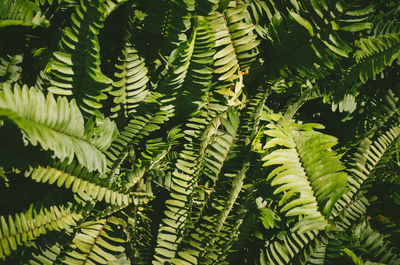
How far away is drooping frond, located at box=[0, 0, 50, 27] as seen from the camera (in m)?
1.12

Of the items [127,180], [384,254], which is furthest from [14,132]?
[384,254]

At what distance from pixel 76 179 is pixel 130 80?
550 mm

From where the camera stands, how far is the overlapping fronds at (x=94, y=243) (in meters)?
1.25

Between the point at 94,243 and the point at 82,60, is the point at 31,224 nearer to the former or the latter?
the point at 94,243

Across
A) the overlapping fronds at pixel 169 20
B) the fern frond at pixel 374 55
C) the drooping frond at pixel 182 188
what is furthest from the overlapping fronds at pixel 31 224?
the fern frond at pixel 374 55

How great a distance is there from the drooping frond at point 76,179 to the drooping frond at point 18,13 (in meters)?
0.61

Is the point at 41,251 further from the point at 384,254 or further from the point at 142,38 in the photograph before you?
the point at 384,254

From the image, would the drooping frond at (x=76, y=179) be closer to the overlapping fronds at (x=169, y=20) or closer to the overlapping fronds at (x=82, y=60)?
the overlapping fronds at (x=82, y=60)

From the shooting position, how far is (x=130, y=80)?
4.56 feet

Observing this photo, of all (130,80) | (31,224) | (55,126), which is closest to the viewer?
(55,126)

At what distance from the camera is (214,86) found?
152 centimetres

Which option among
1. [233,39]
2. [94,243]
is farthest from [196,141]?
[94,243]

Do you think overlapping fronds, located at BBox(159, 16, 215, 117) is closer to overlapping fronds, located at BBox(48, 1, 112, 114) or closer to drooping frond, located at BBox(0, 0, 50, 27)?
overlapping fronds, located at BBox(48, 1, 112, 114)

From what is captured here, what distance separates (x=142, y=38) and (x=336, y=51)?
98 cm
